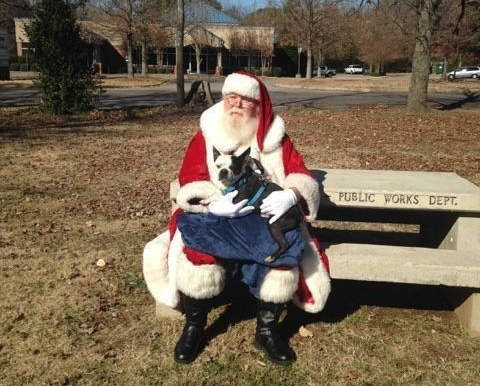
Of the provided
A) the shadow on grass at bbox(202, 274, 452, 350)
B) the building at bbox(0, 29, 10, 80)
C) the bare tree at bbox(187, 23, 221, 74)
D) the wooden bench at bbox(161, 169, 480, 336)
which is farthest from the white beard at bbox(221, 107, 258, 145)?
the bare tree at bbox(187, 23, 221, 74)

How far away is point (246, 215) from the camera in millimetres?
2893

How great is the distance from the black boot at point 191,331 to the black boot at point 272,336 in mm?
327

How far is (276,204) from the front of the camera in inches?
113

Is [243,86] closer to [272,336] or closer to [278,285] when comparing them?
[278,285]

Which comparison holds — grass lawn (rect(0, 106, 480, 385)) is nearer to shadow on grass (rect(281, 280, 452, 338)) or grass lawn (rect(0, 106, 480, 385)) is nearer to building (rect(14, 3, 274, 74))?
shadow on grass (rect(281, 280, 452, 338))

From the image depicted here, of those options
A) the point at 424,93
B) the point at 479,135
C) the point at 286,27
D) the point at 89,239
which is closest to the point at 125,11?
the point at 286,27

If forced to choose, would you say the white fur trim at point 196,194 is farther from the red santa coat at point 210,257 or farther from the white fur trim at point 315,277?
the white fur trim at point 315,277

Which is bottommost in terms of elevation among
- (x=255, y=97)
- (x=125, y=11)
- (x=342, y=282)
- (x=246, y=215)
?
(x=342, y=282)

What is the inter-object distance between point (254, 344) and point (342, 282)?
4.12 feet

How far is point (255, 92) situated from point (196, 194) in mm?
701

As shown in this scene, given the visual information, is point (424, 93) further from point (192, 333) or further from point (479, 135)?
point (192, 333)

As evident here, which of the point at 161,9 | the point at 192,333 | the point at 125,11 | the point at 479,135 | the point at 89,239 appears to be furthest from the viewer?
the point at 161,9

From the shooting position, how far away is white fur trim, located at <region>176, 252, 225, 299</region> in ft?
9.48

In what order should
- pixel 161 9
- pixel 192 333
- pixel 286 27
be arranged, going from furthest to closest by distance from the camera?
pixel 286 27 < pixel 161 9 < pixel 192 333
